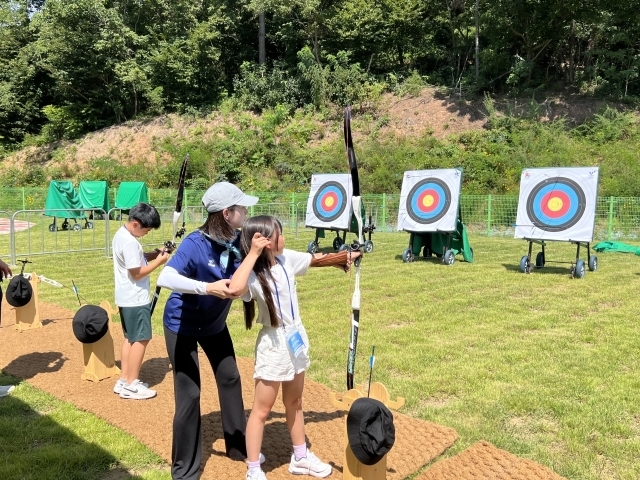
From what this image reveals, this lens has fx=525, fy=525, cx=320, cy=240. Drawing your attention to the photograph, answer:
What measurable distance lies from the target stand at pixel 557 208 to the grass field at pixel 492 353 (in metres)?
0.61

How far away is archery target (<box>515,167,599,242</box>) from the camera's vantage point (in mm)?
9555

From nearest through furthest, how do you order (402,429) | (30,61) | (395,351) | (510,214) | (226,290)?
(226,290) → (402,429) → (395,351) → (510,214) → (30,61)

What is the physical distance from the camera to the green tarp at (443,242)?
1088 centimetres

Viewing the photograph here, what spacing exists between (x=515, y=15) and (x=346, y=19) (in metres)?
9.16

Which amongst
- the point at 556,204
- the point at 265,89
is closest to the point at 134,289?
the point at 556,204

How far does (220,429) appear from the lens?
137 inches

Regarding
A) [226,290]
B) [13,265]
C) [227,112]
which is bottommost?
[13,265]

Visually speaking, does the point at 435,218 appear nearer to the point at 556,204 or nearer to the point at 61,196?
the point at 556,204

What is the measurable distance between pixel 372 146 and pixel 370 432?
2200 cm

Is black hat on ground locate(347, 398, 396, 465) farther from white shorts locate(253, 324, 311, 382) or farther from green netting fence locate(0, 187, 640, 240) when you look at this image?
green netting fence locate(0, 187, 640, 240)

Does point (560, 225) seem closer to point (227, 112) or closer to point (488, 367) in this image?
point (488, 367)

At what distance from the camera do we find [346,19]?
2870 cm

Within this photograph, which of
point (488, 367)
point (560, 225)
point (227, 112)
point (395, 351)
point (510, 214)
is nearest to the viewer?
point (488, 367)

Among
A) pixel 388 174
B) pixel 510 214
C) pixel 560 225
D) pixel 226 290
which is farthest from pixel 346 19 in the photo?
pixel 226 290
